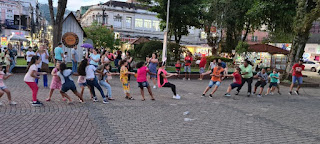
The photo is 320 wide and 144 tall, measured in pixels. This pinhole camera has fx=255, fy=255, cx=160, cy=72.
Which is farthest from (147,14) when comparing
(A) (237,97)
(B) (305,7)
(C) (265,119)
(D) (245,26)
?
(C) (265,119)

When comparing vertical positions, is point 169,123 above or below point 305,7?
below

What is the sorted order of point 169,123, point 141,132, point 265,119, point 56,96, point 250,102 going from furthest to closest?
point 250,102 → point 56,96 → point 265,119 → point 169,123 → point 141,132

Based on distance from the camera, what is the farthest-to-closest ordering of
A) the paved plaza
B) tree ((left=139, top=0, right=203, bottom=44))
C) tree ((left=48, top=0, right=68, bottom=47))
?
tree ((left=139, top=0, right=203, bottom=44)) < tree ((left=48, top=0, right=68, bottom=47)) < the paved plaza

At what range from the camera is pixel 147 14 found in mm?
54938

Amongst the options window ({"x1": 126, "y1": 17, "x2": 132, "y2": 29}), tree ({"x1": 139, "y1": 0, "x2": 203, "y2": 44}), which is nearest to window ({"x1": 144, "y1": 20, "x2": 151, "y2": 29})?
window ({"x1": 126, "y1": 17, "x2": 132, "y2": 29})

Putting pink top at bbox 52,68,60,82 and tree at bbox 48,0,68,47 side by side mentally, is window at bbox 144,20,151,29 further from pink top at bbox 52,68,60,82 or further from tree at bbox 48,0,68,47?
pink top at bbox 52,68,60,82

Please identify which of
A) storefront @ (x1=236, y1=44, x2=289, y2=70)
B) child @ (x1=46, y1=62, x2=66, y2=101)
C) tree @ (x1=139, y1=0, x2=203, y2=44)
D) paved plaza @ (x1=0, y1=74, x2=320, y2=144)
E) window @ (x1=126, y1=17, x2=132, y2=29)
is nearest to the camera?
paved plaza @ (x1=0, y1=74, x2=320, y2=144)

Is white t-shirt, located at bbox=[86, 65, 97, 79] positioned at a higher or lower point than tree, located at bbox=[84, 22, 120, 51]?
lower

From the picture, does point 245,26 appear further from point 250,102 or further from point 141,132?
point 141,132

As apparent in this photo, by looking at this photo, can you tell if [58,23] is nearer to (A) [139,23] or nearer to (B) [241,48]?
(B) [241,48]

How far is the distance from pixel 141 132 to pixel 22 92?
18.6 feet

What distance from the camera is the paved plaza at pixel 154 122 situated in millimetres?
5172

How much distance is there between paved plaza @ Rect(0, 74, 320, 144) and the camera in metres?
5.17

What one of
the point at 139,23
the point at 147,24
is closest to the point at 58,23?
the point at 139,23
